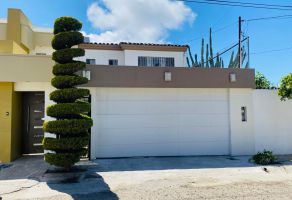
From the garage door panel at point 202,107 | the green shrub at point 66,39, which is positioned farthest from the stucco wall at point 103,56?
the green shrub at point 66,39

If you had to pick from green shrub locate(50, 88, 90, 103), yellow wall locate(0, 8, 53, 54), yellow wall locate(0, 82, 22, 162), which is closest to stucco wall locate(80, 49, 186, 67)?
→ yellow wall locate(0, 8, 53, 54)

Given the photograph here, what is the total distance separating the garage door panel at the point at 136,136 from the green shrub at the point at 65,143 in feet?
7.63

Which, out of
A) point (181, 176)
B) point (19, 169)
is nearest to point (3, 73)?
point (19, 169)

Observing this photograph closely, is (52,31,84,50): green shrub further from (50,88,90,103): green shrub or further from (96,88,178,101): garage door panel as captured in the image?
(96,88,178,101): garage door panel

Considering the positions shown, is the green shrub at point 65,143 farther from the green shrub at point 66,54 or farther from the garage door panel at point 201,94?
the garage door panel at point 201,94

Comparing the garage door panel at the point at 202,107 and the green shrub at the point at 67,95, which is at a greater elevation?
the green shrub at the point at 67,95

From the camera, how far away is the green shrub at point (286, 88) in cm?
1115

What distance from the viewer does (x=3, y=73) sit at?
9.84 metres

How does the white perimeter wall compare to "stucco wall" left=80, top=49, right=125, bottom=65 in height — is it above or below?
below

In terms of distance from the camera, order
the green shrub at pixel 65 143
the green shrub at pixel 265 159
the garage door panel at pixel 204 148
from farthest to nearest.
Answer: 1. the garage door panel at pixel 204 148
2. the green shrub at pixel 265 159
3. the green shrub at pixel 65 143

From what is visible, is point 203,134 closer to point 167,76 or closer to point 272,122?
point 167,76

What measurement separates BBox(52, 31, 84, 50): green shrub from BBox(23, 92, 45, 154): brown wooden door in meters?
3.54

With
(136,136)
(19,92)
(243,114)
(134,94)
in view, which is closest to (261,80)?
(243,114)

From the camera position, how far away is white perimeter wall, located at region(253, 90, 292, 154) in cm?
1178
